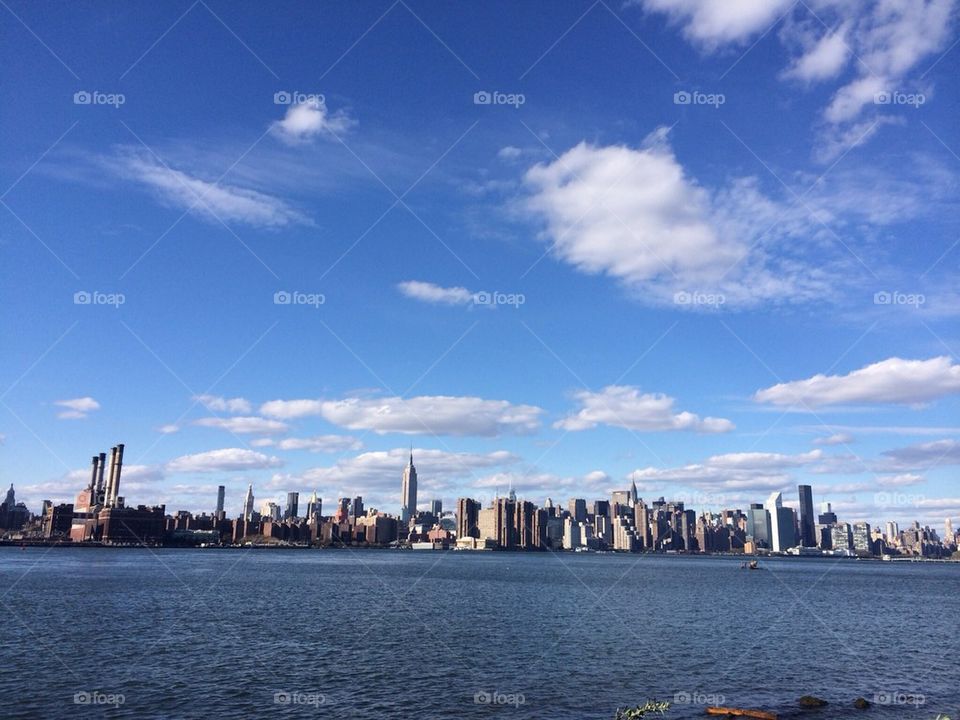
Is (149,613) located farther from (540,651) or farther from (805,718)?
(805,718)

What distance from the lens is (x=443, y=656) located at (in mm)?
56688

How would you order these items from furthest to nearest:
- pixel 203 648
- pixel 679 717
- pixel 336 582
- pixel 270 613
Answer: pixel 336 582, pixel 270 613, pixel 203 648, pixel 679 717

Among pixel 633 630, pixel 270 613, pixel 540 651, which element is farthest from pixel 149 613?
pixel 633 630

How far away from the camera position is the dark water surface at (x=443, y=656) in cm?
4138

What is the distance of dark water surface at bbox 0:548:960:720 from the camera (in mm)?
41375

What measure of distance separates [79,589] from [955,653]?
120580mm

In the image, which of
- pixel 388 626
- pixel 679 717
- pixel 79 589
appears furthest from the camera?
pixel 79 589

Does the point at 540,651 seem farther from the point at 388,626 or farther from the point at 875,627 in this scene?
the point at 875,627

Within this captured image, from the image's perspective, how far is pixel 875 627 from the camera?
281ft

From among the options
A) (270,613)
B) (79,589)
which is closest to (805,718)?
(270,613)

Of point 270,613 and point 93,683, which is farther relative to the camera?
point 270,613

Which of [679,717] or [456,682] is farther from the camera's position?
[456,682]

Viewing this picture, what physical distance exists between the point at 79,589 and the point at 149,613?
133 ft

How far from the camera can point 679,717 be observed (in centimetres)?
3931
